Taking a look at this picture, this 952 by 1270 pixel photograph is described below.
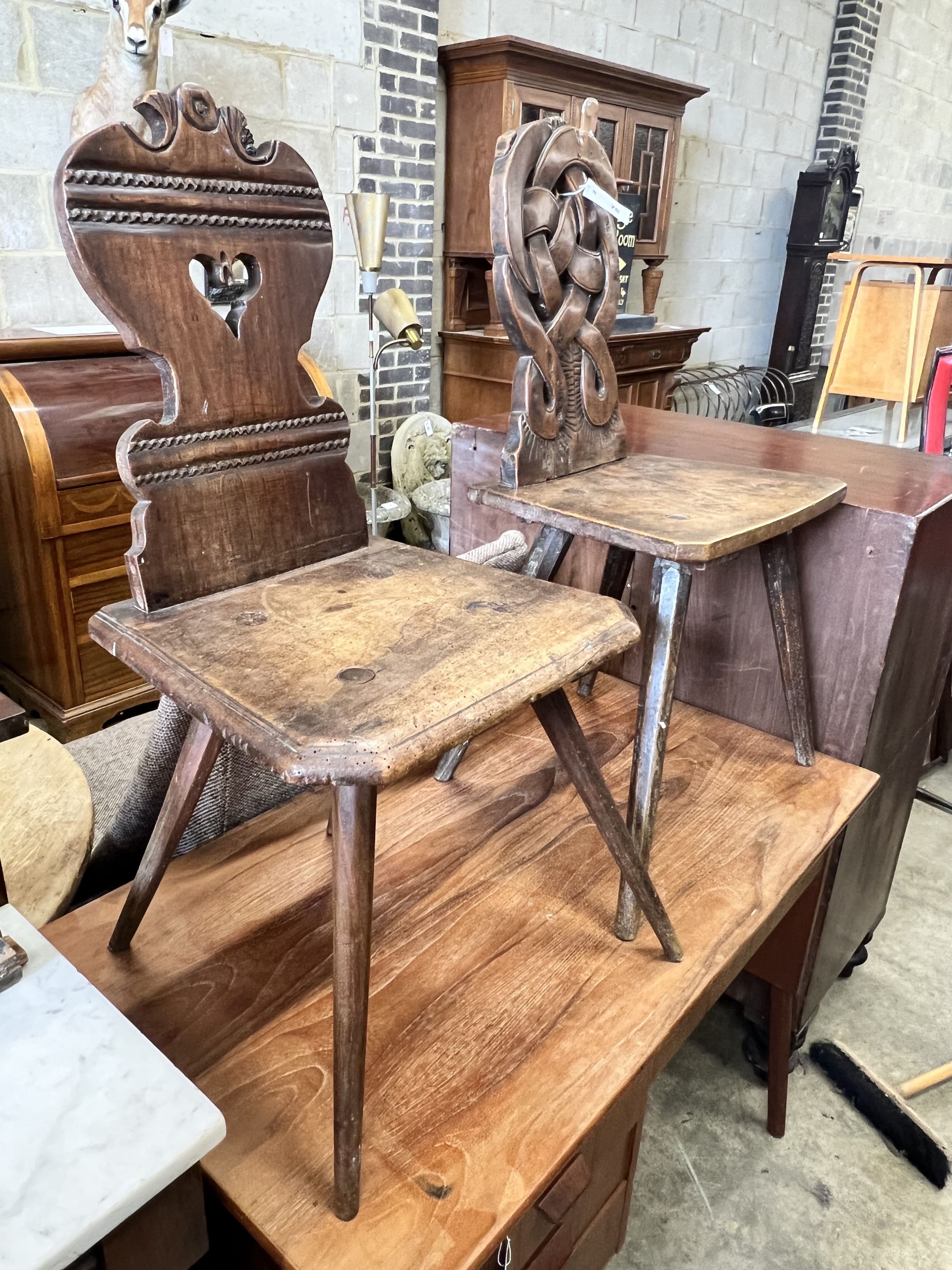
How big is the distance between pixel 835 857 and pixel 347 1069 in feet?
3.09

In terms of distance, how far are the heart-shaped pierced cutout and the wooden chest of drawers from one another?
Result: 1242 mm

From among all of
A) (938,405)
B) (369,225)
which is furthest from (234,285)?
(938,405)

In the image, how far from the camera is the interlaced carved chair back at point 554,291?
3.41 ft

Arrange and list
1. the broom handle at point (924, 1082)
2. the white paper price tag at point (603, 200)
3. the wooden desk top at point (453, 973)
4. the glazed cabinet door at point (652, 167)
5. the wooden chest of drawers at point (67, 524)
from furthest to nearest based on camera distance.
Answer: the glazed cabinet door at point (652, 167) < the wooden chest of drawers at point (67, 524) < the broom handle at point (924, 1082) < the white paper price tag at point (603, 200) < the wooden desk top at point (453, 973)

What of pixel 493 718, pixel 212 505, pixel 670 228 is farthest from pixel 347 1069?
pixel 670 228

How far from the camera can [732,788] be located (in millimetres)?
1337

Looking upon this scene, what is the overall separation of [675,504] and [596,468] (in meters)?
0.20

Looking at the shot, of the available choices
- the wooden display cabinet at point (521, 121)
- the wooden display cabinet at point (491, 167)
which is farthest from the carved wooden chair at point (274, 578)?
the wooden display cabinet at point (521, 121)

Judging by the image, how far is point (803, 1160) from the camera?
1490mm

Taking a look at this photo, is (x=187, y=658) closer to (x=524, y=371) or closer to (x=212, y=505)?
(x=212, y=505)

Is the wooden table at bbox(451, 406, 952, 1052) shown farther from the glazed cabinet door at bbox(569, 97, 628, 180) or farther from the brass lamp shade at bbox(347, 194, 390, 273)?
the glazed cabinet door at bbox(569, 97, 628, 180)

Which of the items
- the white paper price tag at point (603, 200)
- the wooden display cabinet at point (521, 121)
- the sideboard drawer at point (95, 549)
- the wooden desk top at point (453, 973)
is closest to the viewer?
the wooden desk top at point (453, 973)

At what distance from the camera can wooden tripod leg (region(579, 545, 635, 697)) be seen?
1.39 metres

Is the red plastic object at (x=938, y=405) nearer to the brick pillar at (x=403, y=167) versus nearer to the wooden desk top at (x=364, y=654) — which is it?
the brick pillar at (x=403, y=167)
